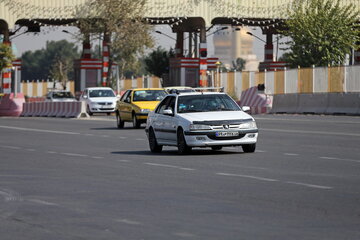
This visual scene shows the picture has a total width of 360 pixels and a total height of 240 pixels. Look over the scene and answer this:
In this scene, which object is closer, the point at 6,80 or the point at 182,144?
the point at 182,144

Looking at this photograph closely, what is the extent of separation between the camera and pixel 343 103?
5059 centimetres

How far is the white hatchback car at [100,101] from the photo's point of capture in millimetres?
61719

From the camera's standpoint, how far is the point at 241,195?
14344 millimetres

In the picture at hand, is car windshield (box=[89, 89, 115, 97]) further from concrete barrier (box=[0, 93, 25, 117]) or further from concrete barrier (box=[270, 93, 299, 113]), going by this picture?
concrete barrier (box=[270, 93, 299, 113])

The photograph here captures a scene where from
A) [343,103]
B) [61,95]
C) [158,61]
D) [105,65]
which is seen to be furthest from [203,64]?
[158,61]

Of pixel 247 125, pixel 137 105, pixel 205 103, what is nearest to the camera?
pixel 247 125

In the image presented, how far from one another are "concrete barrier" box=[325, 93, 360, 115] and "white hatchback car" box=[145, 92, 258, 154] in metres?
24.7

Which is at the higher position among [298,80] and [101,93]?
[298,80]

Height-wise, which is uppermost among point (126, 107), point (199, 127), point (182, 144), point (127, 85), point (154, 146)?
point (127, 85)

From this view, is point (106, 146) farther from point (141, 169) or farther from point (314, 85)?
point (314, 85)

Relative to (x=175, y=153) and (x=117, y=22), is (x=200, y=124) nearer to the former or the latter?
(x=175, y=153)

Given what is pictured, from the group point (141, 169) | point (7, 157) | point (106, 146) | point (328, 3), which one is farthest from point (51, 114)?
point (141, 169)

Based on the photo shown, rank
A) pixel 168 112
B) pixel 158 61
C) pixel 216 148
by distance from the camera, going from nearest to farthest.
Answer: pixel 168 112
pixel 216 148
pixel 158 61

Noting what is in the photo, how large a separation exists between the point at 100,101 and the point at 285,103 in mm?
10702
